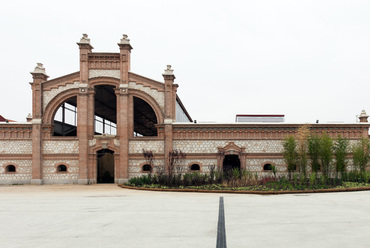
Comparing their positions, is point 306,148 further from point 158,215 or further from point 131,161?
point 158,215

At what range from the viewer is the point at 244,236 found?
763 cm

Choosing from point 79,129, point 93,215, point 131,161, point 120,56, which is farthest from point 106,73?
point 93,215

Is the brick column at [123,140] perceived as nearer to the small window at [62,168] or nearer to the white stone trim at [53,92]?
the white stone trim at [53,92]

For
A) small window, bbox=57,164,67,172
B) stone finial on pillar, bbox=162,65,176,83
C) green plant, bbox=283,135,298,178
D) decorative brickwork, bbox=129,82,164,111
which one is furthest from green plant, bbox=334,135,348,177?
small window, bbox=57,164,67,172

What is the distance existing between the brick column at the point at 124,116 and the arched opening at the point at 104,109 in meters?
2.98

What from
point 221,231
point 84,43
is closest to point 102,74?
point 84,43

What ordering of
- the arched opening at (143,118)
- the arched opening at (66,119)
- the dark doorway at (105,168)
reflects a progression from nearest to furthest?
the dark doorway at (105,168), the arched opening at (66,119), the arched opening at (143,118)

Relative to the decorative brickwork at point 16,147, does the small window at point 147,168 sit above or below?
below

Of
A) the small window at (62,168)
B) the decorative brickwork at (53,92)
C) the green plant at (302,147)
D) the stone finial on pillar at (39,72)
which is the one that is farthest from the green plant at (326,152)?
the stone finial on pillar at (39,72)

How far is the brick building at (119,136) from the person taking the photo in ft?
88.7

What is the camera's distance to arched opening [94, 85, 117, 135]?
31.9m

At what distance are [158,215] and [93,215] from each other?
216cm

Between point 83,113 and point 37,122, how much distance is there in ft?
12.6

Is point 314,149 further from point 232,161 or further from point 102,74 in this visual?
point 102,74
